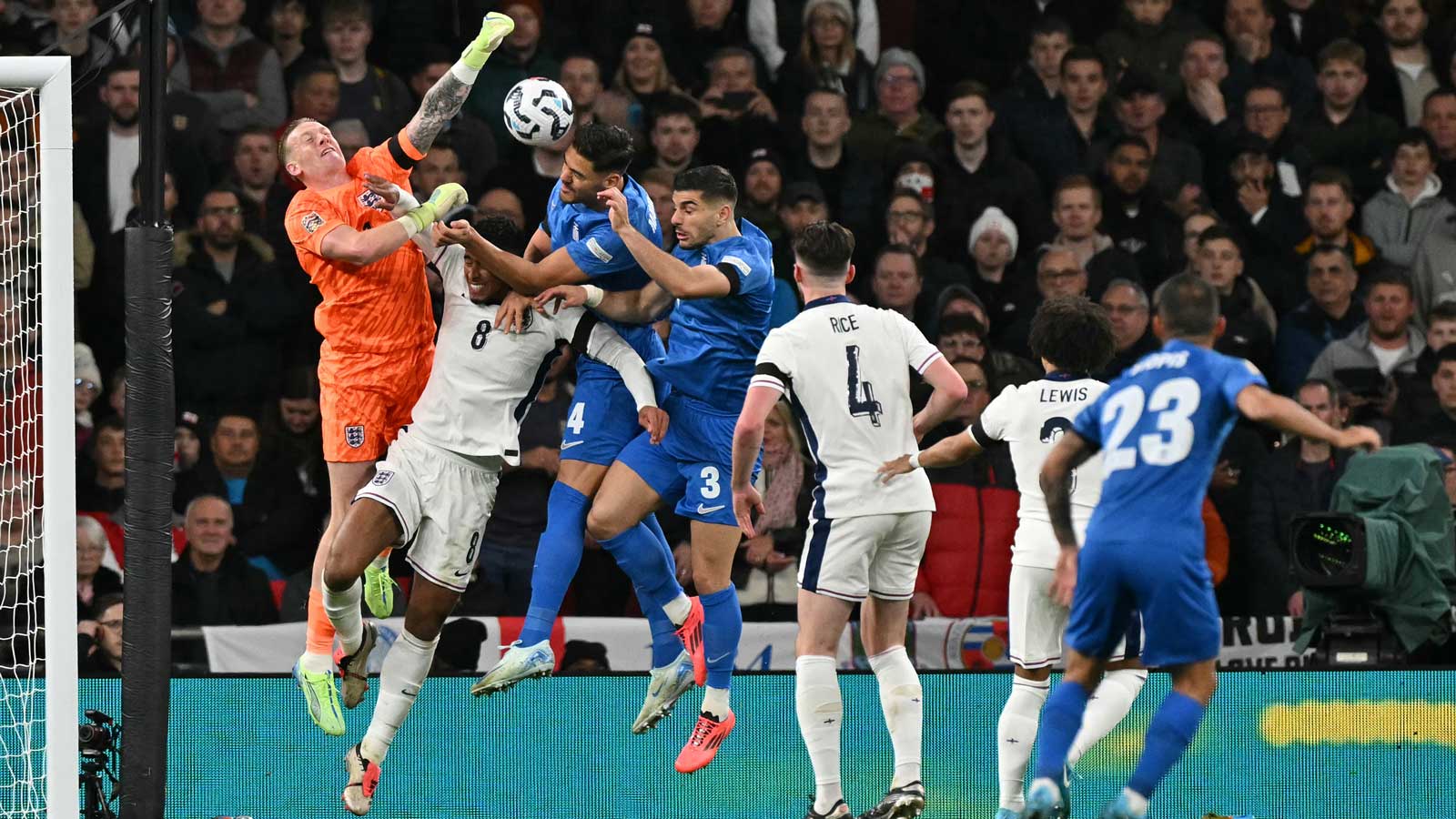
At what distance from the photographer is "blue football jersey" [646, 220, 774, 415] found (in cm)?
795

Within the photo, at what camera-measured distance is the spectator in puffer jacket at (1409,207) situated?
11.9 metres

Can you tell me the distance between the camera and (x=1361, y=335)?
11.4 metres

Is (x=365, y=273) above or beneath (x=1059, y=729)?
above

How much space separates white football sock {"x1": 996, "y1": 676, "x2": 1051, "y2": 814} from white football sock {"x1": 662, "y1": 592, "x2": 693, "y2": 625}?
4.95 ft

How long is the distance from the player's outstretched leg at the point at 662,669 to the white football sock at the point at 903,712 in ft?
3.50

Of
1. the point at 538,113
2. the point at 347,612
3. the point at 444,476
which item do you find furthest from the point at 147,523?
the point at 538,113

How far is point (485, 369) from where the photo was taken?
7.75 m

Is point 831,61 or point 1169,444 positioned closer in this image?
point 1169,444

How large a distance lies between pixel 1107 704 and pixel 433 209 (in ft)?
10.7

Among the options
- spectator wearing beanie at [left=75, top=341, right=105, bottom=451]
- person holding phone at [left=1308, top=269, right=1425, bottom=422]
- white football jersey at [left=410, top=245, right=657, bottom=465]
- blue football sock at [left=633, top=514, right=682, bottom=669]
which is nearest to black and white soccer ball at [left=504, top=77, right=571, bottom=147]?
white football jersey at [left=410, top=245, right=657, bottom=465]

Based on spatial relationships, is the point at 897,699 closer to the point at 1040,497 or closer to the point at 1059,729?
the point at 1040,497

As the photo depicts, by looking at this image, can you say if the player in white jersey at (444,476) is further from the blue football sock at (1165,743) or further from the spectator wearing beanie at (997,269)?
the spectator wearing beanie at (997,269)

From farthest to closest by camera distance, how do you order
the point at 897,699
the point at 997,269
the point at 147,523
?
1. the point at 997,269
2. the point at 897,699
3. the point at 147,523

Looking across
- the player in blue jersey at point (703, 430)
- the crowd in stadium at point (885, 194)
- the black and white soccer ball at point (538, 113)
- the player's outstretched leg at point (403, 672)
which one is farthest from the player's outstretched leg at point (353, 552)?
the crowd in stadium at point (885, 194)
